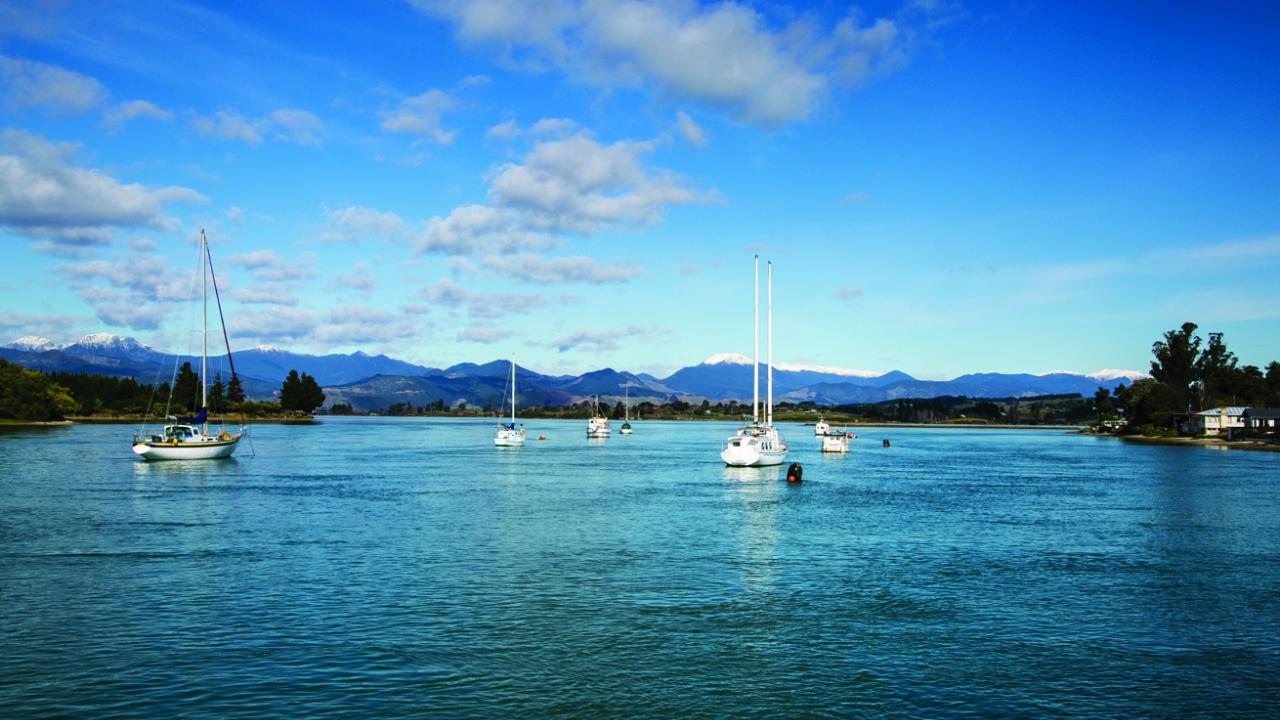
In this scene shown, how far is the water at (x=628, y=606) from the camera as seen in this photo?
19.9m

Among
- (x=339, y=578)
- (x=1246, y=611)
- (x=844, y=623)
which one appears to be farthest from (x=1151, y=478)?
(x=339, y=578)

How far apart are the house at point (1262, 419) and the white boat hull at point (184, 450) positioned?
169213mm

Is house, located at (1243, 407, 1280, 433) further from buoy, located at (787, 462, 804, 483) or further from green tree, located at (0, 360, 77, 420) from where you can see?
green tree, located at (0, 360, 77, 420)

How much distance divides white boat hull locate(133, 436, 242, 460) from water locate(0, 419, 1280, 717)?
29.3 metres

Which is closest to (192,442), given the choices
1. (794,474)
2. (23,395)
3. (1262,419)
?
(794,474)

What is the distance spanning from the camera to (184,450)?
9156 cm

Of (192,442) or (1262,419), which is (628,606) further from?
(1262,419)

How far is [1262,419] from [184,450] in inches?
7031

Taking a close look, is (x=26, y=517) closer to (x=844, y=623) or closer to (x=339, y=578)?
(x=339, y=578)

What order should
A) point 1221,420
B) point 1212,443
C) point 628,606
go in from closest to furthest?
point 628,606 → point 1212,443 → point 1221,420

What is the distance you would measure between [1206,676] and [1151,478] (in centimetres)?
7402

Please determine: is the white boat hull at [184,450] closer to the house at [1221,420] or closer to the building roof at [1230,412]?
the house at [1221,420]

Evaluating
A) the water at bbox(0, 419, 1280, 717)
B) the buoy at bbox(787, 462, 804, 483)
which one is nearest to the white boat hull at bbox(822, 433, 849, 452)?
the buoy at bbox(787, 462, 804, 483)

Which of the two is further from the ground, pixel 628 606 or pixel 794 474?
pixel 794 474
